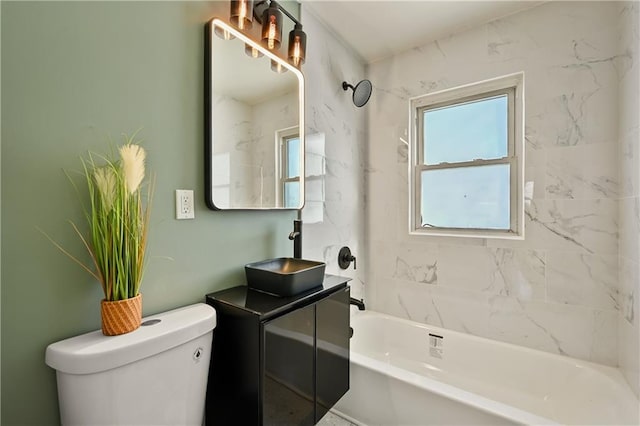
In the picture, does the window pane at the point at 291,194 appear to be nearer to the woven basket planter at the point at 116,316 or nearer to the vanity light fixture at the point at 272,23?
the vanity light fixture at the point at 272,23

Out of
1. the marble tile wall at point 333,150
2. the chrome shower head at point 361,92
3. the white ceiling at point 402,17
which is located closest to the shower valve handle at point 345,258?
the marble tile wall at point 333,150

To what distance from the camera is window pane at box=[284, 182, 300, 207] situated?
5.37ft

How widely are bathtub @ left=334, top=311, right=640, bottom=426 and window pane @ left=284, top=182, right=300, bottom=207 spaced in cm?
97

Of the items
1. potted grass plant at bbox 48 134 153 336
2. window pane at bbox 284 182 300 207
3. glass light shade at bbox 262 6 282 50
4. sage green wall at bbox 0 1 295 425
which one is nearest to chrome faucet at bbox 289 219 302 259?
window pane at bbox 284 182 300 207

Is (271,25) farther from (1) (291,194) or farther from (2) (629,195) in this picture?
(2) (629,195)

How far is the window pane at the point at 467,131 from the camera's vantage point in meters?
2.05

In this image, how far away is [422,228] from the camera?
7.68 ft

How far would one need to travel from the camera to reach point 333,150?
210 cm

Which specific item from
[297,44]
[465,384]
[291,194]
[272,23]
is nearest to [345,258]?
[291,194]

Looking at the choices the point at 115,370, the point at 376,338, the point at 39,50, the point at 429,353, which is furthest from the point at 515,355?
the point at 39,50

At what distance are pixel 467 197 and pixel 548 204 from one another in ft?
1.63

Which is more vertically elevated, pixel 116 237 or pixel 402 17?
pixel 402 17

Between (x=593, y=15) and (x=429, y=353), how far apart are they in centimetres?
239

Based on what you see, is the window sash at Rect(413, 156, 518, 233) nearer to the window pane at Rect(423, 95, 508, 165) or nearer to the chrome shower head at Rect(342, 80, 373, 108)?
the window pane at Rect(423, 95, 508, 165)
